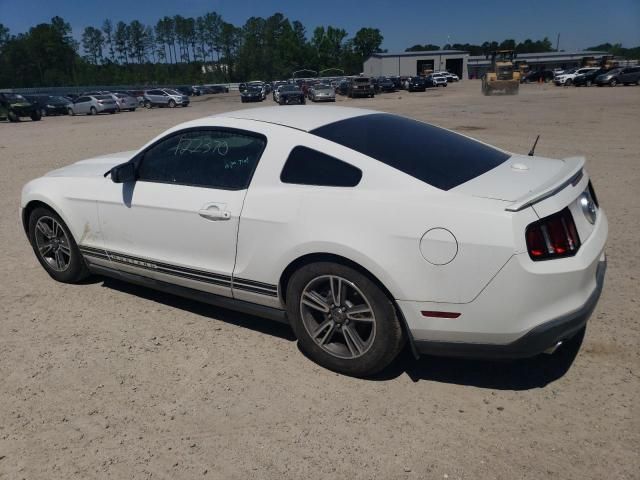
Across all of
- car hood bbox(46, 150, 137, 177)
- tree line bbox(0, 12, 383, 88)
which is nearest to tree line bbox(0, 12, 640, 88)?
tree line bbox(0, 12, 383, 88)

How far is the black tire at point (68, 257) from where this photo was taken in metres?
4.70

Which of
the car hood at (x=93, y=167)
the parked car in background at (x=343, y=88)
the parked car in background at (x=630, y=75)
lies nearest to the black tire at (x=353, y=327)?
the car hood at (x=93, y=167)

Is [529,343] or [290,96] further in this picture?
[290,96]

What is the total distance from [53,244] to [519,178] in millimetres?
3964

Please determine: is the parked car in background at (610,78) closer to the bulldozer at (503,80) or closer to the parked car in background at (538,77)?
the bulldozer at (503,80)

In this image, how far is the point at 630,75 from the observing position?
145ft

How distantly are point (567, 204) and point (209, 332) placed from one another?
256 centimetres

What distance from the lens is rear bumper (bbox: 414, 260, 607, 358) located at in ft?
9.03

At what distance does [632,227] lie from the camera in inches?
229

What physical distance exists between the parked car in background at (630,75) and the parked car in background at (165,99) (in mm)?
36379

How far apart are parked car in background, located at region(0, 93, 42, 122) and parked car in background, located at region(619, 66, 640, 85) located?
44.2 meters

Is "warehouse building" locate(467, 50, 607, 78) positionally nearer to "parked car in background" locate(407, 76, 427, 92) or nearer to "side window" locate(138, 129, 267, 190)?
"parked car in background" locate(407, 76, 427, 92)

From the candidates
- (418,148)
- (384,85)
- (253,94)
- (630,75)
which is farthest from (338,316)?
(384,85)

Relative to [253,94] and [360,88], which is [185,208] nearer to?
[360,88]
